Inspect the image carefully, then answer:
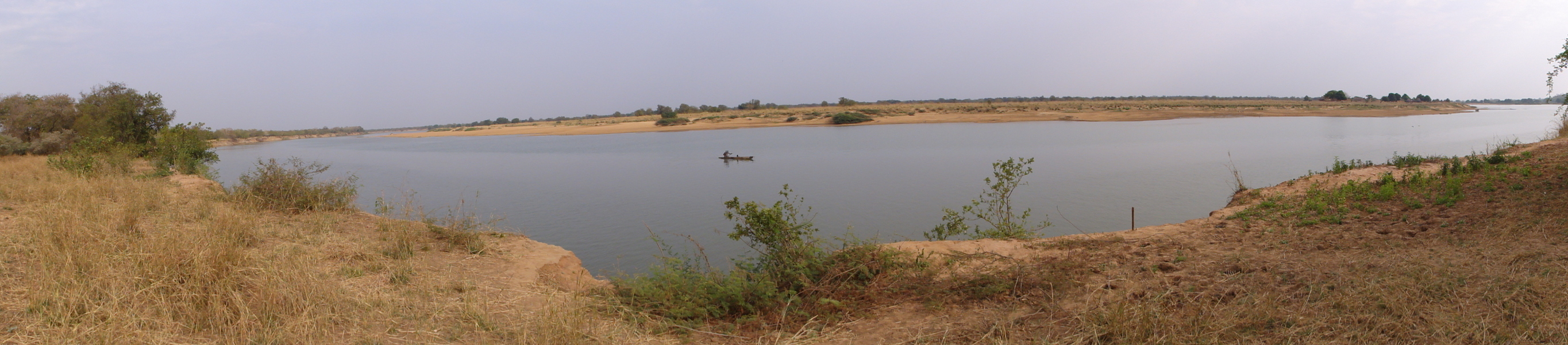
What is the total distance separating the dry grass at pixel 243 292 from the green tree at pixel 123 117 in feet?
54.2

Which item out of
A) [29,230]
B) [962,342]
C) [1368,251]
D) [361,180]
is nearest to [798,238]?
[962,342]

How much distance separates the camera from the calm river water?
1095 cm

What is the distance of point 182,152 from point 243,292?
15328mm

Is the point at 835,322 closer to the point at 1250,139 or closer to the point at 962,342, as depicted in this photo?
the point at 962,342

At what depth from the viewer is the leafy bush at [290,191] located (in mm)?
8578

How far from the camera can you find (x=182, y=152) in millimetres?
15211

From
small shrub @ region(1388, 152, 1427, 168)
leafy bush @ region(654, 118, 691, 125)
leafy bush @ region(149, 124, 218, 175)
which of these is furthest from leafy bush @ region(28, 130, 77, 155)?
leafy bush @ region(654, 118, 691, 125)

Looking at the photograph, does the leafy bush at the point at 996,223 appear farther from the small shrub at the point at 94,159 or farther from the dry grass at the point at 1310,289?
the small shrub at the point at 94,159

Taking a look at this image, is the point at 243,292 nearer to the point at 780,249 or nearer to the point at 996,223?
the point at 780,249

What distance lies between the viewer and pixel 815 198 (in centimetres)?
1354

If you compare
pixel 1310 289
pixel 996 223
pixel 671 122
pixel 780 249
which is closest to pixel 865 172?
pixel 996 223

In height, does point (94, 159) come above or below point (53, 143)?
below

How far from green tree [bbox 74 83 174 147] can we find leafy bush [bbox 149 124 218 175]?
6.96ft

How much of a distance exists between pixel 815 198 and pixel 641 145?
21560 millimetres
